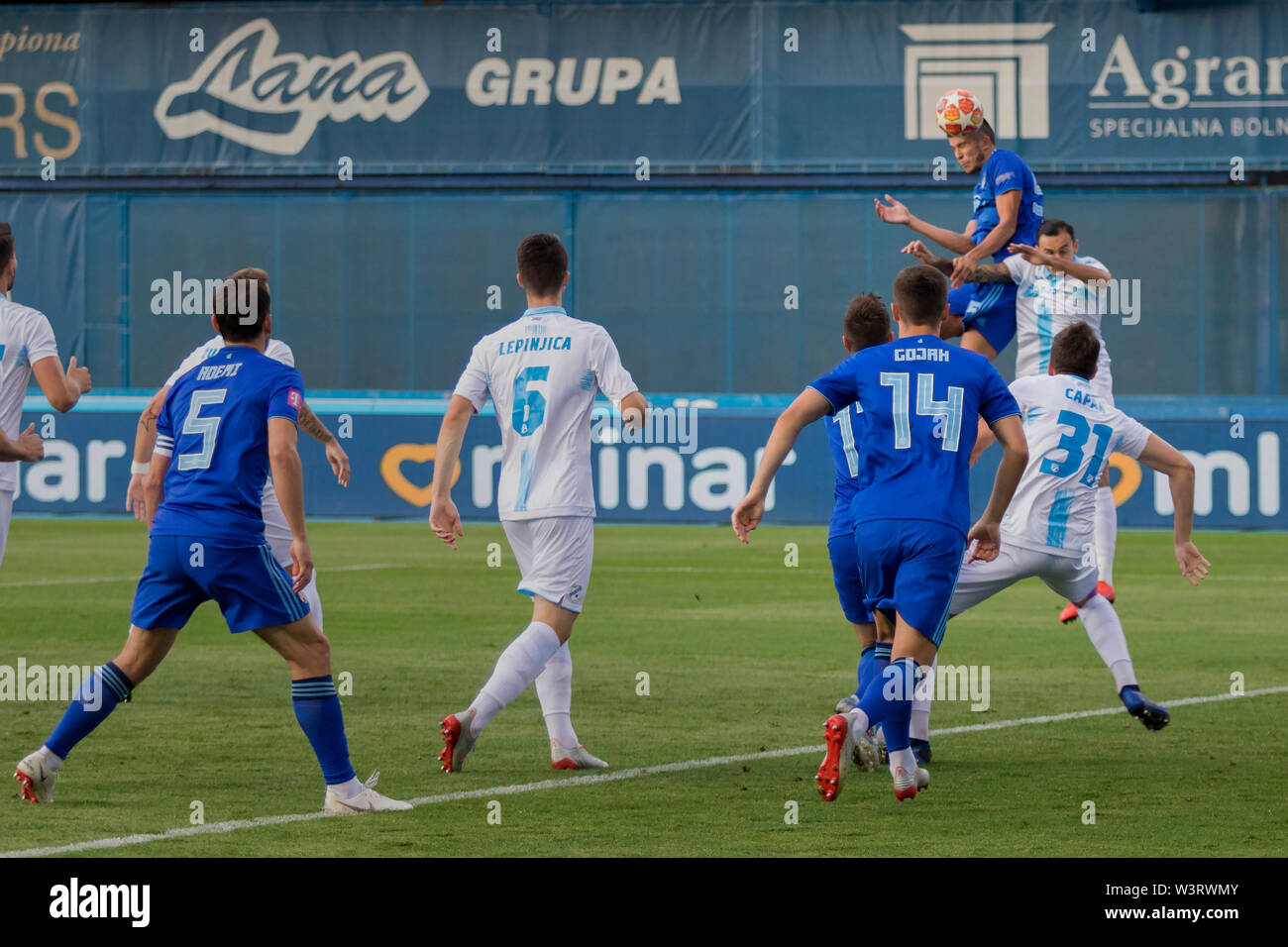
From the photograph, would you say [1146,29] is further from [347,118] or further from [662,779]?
[662,779]

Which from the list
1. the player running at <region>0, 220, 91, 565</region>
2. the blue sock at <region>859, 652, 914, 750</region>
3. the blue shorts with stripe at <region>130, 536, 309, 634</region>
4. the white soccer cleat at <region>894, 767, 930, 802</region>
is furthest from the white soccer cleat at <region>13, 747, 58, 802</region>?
the white soccer cleat at <region>894, 767, 930, 802</region>

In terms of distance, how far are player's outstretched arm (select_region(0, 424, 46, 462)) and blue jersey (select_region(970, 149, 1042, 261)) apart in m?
4.92

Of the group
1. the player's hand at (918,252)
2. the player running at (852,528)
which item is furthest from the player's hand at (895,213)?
the player running at (852,528)

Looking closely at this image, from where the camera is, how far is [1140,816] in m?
6.95

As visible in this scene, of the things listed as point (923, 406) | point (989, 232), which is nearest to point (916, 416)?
point (923, 406)

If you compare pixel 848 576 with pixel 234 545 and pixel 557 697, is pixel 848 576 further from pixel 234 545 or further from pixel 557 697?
pixel 234 545

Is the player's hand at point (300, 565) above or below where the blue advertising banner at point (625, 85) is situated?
below

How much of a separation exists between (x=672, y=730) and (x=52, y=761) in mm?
3013

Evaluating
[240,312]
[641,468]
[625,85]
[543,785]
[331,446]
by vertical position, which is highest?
[625,85]

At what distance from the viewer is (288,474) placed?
6.63 m

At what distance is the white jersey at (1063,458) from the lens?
852 cm

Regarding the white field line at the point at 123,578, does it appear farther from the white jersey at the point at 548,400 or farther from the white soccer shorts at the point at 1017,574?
the white soccer shorts at the point at 1017,574

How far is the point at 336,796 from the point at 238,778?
91 cm
